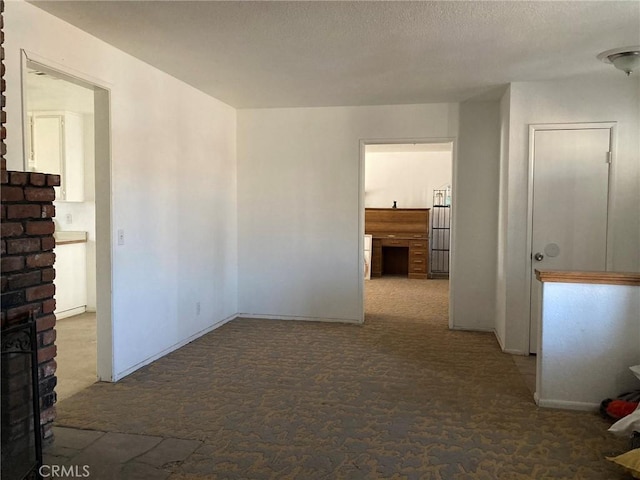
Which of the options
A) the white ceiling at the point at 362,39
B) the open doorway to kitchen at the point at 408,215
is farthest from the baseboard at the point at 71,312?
the open doorway to kitchen at the point at 408,215

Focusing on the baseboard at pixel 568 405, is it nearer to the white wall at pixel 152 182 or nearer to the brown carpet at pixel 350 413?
the brown carpet at pixel 350 413

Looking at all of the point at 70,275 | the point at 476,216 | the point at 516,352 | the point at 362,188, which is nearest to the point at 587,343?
the point at 516,352

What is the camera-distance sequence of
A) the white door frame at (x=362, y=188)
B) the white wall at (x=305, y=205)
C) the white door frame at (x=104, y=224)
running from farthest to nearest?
the white wall at (x=305, y=205), the white door frame at (x=362, y=188), the white door frame at (x=104, y=224)

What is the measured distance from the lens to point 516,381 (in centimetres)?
356

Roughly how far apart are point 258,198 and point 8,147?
314cm

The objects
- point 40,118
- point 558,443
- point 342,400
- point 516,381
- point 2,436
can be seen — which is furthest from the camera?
point 40,118

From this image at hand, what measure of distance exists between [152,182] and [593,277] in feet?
10.5

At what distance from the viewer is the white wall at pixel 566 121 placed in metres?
4.04

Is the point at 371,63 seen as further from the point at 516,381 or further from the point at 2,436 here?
the point at 2,436

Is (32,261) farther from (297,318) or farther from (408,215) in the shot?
(408,215)

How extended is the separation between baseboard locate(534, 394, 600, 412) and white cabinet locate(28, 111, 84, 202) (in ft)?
16.5

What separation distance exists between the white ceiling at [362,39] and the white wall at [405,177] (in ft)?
16.2

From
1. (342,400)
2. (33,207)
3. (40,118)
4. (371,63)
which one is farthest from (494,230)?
(40,118)

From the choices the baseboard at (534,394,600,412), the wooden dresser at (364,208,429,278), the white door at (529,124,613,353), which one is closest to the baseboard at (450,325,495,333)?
the white door at (529,124,613,353)
